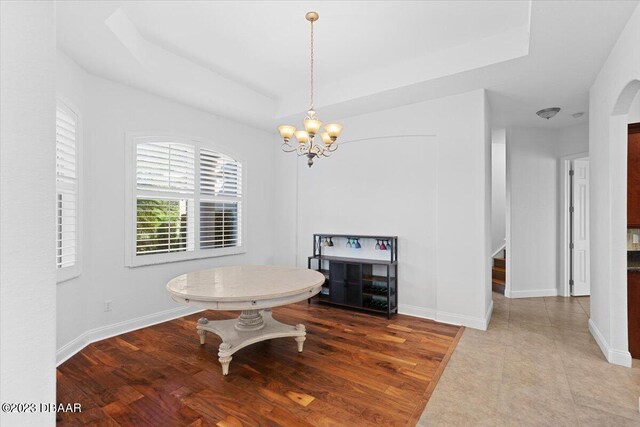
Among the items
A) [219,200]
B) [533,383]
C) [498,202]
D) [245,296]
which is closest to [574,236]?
[498,202]

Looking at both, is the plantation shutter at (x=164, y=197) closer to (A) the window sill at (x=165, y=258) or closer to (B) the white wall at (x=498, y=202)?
(A) the window sill at (x=165, y=258)

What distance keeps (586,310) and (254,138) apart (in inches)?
213

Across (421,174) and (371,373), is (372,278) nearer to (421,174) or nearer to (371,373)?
(421,174)

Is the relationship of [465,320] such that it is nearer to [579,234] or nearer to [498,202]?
[579,234]

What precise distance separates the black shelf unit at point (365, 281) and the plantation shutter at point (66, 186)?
115 inches

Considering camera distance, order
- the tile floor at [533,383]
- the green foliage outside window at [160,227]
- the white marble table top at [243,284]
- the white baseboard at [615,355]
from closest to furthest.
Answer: the tile floor at [533,383] → the white marble table top at [243,284] → the white baseboard at [615,355] → the green foliage outside window at [160,227]

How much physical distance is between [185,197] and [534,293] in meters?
5.55

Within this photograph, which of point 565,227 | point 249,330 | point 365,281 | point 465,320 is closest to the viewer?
point 249,330

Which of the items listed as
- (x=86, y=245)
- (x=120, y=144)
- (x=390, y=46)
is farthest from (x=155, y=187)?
(x=390, y=46)

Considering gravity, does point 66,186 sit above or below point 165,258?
above

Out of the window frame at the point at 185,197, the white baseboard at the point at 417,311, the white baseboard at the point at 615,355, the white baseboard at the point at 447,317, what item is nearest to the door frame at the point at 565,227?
the white baseboard at the point at 447,317

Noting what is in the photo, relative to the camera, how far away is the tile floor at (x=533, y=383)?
203cm

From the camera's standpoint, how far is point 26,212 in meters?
0.71

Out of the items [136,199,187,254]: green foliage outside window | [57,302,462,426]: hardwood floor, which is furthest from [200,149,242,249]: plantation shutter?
[57,302,462,426]: hardwood floor
